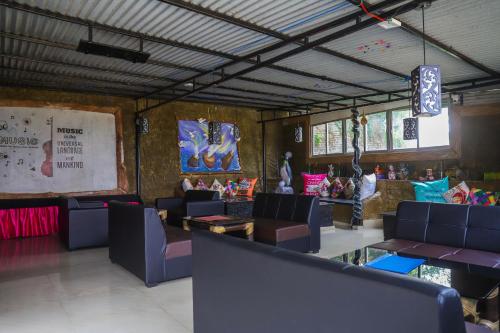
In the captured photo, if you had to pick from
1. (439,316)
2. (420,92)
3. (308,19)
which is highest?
(308,19)

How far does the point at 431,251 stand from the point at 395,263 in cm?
66

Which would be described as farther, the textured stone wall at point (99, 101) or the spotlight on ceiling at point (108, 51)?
the textured stone wall at point (99, 101)

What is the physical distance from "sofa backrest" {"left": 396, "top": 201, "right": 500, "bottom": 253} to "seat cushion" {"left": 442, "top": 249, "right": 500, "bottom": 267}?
167mm

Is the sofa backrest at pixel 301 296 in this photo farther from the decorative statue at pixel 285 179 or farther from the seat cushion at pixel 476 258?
the decorative statue at pixel 285 179

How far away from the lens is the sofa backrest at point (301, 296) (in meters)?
1.02

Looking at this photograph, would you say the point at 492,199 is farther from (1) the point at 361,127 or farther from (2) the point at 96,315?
(2) the point at 96,315

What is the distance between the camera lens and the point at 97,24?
3.69 meters

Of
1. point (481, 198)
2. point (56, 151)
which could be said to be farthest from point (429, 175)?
point (56, 151)

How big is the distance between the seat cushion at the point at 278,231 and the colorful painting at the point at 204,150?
4.16 metres

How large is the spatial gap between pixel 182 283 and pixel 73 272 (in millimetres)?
1415

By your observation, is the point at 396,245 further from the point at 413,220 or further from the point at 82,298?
the point at 82,298

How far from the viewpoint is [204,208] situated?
5766 millimetres

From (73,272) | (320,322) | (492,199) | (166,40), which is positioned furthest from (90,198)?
(492,199)

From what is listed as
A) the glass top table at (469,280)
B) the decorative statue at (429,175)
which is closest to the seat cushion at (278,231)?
the glass top table at (469,280)
